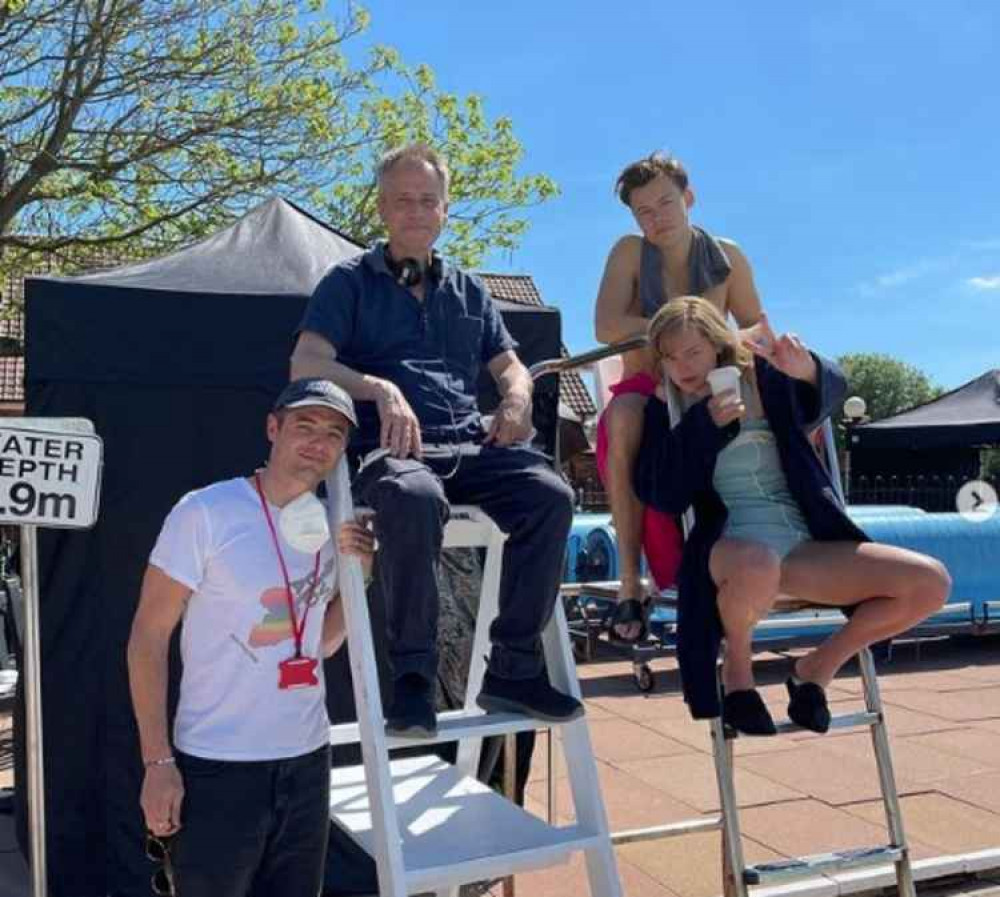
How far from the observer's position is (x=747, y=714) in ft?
9.21

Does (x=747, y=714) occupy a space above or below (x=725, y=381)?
below

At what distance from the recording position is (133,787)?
13.7ft

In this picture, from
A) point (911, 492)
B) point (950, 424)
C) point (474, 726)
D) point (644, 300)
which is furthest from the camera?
point (911, 492)

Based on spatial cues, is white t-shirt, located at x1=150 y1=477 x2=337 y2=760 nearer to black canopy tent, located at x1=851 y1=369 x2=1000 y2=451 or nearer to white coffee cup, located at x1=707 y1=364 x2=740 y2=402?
white coffee cup, located at x1=707 y1=364 x2=740 y2=402

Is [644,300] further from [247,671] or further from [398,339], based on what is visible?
[247,671]

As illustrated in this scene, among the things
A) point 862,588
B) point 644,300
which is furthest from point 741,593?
point 644,300

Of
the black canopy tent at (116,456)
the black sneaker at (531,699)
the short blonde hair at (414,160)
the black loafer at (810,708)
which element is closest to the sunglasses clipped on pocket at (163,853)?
the black sneaker at (531,699)

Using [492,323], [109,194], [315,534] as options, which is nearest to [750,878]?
[315,534]

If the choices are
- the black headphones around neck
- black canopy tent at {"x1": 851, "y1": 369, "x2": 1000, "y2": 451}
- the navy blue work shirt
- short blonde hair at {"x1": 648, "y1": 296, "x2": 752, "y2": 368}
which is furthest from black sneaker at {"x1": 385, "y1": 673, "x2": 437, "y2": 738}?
black canopy tent at {"x1": 851, "y1": 369, "x2": 1000, "y2": 451}

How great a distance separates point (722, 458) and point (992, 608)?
8141mm

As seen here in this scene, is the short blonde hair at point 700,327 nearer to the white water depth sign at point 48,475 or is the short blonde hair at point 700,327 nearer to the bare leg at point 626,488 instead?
the bare leg at point 626,488

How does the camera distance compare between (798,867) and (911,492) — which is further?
(911,492)

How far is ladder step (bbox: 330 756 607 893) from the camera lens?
2.29 metres

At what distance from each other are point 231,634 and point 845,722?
172 cm
